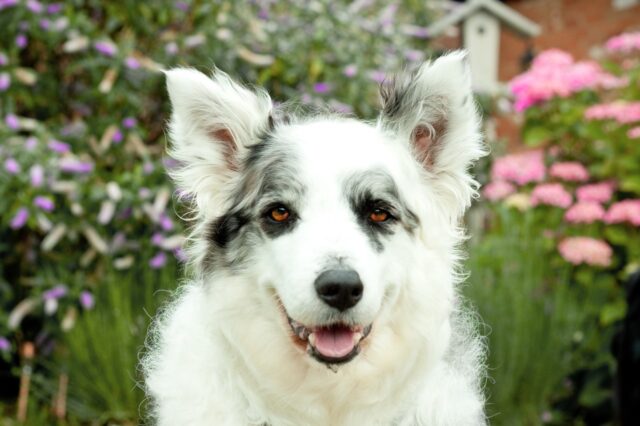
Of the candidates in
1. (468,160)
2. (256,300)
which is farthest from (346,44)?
(256,300)

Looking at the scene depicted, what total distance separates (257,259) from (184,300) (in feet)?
2.09

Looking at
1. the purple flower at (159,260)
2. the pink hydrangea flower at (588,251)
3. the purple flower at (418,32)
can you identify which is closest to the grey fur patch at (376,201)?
the pink hydrangea flower at (588,251)

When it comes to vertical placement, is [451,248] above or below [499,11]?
below

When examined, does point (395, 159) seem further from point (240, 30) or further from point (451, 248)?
point (240, 30)

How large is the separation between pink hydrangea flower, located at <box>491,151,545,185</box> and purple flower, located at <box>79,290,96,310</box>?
333 cm

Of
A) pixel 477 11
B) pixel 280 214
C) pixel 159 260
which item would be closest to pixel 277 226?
pixel 280 214

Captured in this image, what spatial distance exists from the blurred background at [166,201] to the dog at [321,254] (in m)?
1.81

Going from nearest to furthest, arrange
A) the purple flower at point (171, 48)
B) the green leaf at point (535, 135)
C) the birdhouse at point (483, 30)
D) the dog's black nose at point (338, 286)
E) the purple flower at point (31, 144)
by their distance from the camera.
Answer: the dog's black nose at point (338, 286)
the purple flower at point (31, 144)
the purple flower at point (171, 48)
the green leaf at point (535, 135)
the birdhouse at point (483, 30)

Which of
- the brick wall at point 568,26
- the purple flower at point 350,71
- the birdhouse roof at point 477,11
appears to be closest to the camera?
the purple flower at point 350,71

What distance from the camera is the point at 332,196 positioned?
295 cm

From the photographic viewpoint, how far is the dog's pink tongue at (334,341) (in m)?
2.87

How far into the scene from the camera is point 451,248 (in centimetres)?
332

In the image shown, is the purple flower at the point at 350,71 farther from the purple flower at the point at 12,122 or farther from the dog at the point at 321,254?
the dog at the point at 321,254

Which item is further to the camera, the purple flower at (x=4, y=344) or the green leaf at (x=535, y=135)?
the green leaf at (x=535, y=135)
